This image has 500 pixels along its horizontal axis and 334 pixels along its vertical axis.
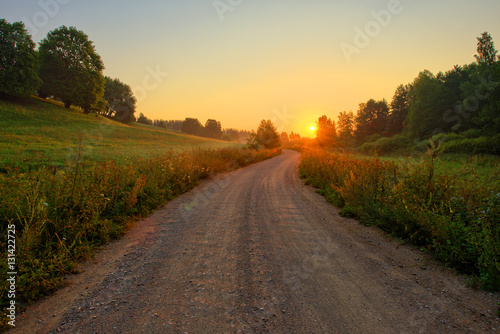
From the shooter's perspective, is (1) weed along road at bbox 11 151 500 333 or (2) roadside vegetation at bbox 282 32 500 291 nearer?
(1) weed along road at bbox 11 151 500 333

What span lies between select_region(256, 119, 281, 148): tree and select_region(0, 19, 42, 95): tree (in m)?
38.6

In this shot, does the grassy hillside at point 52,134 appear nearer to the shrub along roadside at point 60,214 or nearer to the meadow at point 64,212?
the meadow at point 64,212

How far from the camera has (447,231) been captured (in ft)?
13.2

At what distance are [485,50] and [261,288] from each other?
60.6 m

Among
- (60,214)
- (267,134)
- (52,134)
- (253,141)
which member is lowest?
(60,214)

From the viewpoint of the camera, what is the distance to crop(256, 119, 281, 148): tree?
40.2 metres

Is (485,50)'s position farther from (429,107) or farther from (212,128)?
(212,128)

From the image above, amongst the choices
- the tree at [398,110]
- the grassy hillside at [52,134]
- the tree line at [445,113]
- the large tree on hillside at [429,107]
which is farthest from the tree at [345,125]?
the grassy hillside at [52,134]

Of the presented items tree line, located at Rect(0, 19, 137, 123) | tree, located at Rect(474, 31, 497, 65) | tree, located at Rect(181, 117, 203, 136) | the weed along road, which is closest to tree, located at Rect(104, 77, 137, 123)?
tree line, located at Rect(0, 19, 137, 123)

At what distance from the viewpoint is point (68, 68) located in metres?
45.1

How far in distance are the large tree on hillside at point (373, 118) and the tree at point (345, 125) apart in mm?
10043

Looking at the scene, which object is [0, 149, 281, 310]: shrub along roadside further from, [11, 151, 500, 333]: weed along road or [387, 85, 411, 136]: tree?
[387, 85, 411, 136]: tree

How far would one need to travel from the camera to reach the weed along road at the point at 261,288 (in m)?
Result: 2.53

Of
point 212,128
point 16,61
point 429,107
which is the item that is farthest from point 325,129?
point 16,61
